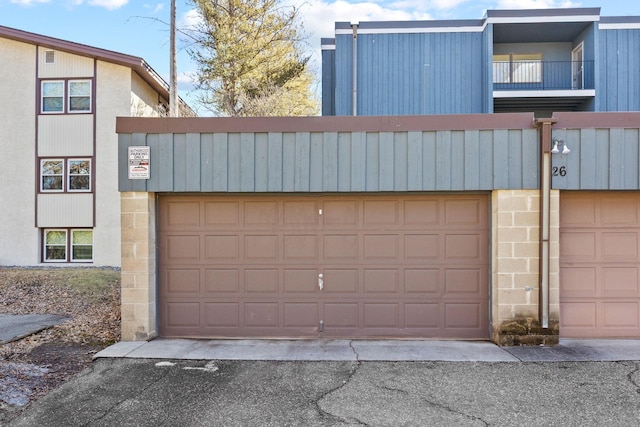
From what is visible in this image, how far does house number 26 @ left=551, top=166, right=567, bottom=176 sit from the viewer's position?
661 centimetres

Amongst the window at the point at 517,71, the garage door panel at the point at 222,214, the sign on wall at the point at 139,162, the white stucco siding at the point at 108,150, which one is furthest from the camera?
the window at the point at 517,71

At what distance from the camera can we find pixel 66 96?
1602 cm

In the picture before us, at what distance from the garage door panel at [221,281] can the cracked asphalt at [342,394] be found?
1361 mm

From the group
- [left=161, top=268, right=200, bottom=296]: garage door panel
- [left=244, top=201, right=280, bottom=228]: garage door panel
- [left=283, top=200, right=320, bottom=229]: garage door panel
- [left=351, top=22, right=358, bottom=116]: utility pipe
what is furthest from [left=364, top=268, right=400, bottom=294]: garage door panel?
[left=351, top=22, right=358, bottom=116]: utility pipe

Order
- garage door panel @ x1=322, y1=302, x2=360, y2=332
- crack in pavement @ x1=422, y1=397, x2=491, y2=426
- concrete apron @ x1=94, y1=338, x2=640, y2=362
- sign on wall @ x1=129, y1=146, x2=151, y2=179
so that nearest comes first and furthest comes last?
crack in pavement @ x1=422, y1=397, x2=491, y2=426
concrete apron @ x1=94, y1=338, x2=640, y2=362
sign on wall @ x1=129, y1=146, x2=151, y2=179
garage door panel @ x1=322, y1=302, x2=360, y2=332

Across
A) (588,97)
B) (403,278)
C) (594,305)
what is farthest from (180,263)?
(588,97)

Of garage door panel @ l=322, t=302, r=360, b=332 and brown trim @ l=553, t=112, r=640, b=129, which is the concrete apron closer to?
garage door panel @ l=322, t=302, r=360, b=332

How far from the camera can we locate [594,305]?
22.8ft

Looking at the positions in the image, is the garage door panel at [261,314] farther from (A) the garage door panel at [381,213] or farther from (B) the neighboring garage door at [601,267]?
(B) the neighboring garage door at [601,267]

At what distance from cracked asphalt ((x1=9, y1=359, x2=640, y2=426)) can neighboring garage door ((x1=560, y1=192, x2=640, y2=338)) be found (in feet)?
3.84

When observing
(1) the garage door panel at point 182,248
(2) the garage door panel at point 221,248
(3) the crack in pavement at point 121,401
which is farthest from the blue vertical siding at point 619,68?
Result: (3) the crack in pavement at point 121,401

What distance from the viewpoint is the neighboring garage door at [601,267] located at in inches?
272

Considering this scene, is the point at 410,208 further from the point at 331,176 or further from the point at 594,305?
the point at 594,305

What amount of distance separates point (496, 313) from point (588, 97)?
13.7 meters
